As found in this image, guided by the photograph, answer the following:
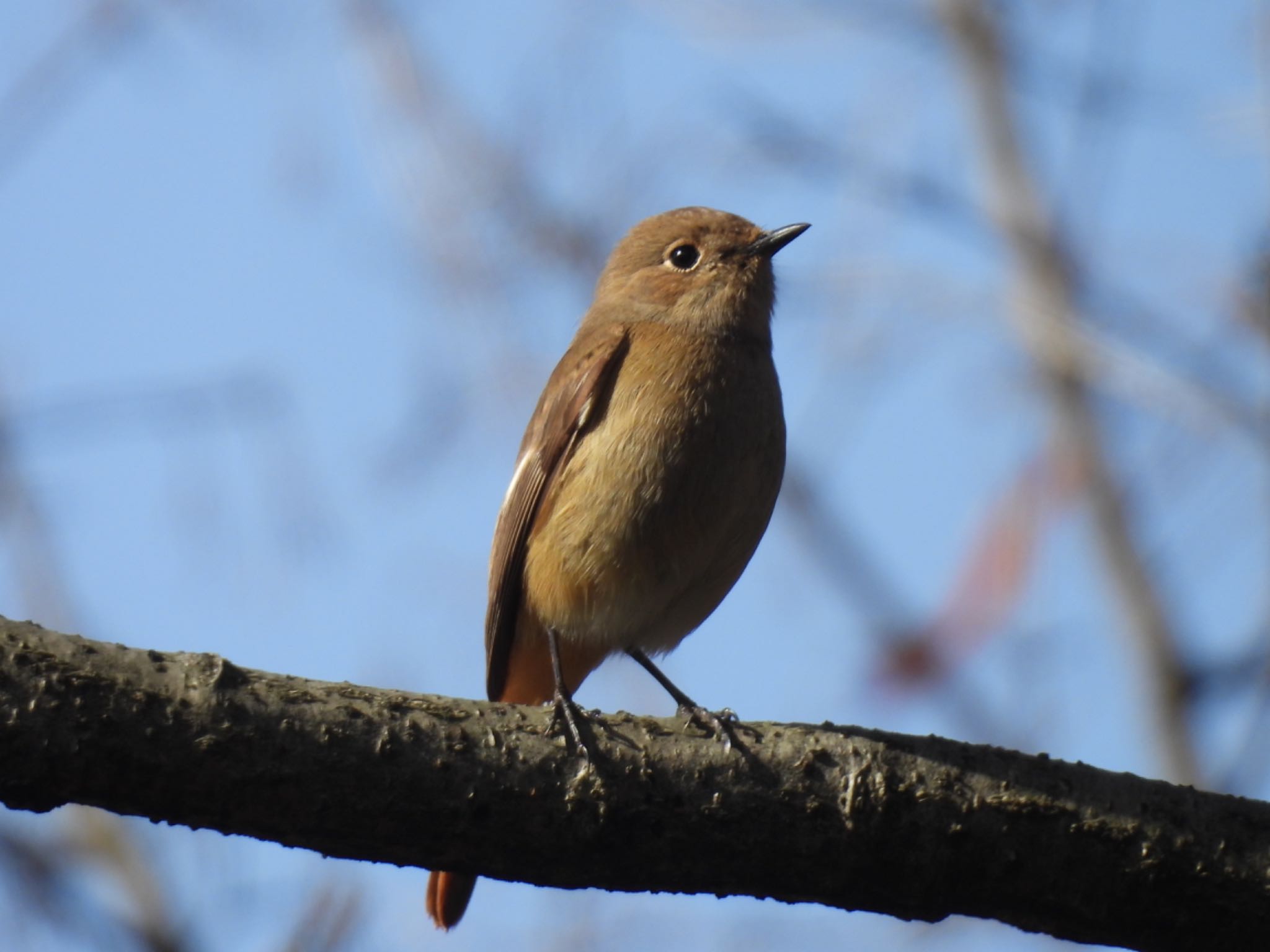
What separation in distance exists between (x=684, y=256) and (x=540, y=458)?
1.23m

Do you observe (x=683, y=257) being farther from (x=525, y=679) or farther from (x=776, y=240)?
(x=525, y=679)

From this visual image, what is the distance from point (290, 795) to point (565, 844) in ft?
1.87

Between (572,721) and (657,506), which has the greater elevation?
(657,506)

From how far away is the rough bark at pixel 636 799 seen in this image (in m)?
2.74

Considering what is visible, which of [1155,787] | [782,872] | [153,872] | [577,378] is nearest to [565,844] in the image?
[782,872]

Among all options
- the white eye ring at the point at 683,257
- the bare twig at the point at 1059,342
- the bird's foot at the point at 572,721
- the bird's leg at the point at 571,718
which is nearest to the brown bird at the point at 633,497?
the white eye ring at the point at 683,257

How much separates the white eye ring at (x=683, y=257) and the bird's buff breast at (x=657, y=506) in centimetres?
80

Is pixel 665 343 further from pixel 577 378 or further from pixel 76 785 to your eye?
pixel 76 785

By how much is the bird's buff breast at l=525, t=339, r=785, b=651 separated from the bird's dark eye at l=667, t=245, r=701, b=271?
82 centimetres

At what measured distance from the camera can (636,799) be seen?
3.11m

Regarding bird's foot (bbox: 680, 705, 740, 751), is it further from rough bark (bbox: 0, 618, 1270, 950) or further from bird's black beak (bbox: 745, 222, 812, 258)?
bird's black beak (bbox: 745, 222, 812, 258)

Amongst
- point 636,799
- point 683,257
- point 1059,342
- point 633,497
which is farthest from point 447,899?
point 1059,342

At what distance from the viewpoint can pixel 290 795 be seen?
9.26ft

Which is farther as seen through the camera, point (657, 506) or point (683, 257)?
point (683, 257)
